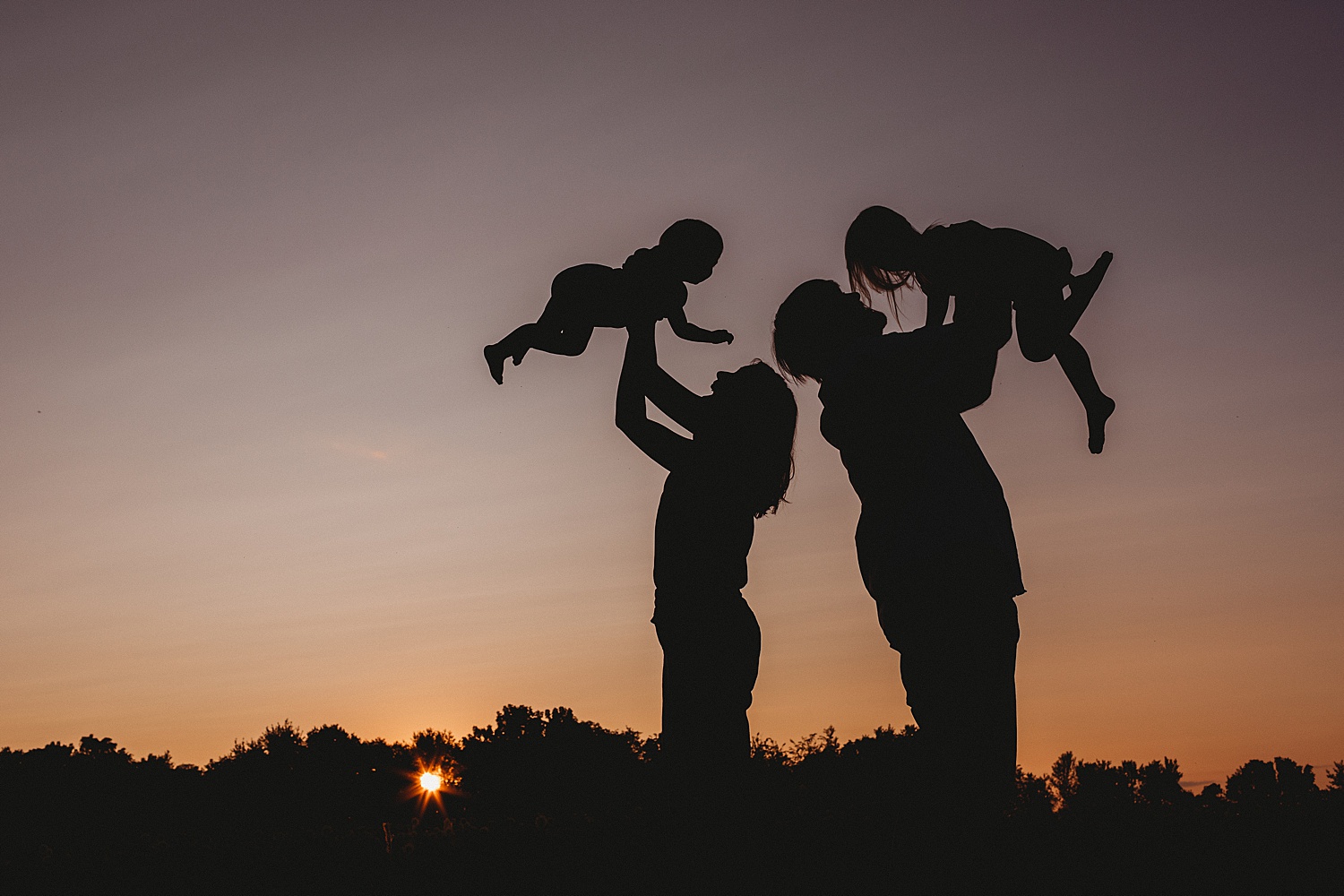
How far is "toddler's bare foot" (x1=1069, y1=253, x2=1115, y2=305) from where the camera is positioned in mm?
5121

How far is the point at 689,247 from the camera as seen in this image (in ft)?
23.9

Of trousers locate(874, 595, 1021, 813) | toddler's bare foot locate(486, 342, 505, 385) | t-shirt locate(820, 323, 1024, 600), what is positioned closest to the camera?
trousers locate(874, 595, 1021, 813)

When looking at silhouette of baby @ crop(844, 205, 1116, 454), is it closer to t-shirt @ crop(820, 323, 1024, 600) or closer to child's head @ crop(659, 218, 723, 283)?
t-shirt @ crop(820, 323, 1024, 600)

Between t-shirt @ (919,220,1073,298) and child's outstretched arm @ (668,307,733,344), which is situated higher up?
child's outstretched arm @ (668,307,733,344)

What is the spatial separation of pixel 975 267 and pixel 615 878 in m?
3.10

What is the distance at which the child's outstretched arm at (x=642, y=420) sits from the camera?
6430 mm

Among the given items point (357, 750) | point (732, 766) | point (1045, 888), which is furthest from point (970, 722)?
point (357, 750)

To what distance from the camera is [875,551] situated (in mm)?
4090

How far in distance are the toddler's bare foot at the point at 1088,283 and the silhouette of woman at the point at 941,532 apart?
1466 millimetres

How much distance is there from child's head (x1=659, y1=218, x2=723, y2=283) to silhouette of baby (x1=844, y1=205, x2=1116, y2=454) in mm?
2249

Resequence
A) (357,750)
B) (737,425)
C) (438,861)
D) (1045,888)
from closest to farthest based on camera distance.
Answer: (1045,888)
(438,861)
(737,425)
(357,750)

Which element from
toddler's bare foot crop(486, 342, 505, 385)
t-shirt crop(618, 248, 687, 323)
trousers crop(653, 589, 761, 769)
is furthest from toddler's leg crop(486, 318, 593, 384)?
trousers crop(653, 589, 761, 769)

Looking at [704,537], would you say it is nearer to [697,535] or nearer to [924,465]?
[697,535]

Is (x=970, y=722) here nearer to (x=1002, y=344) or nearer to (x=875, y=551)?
(x=875, y=551)
